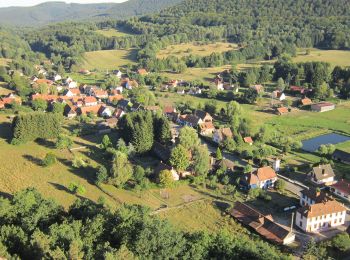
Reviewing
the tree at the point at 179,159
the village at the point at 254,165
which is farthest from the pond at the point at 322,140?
the tree at the point at 179,159

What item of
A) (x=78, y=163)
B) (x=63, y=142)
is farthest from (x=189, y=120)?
(x=78, y=163)

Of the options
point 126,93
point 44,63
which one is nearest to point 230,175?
point 126,93

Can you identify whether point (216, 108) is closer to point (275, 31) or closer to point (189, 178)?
point (189, 178)

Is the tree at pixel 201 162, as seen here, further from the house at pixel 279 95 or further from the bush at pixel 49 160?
the house at pixel 279 95

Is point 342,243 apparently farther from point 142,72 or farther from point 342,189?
point 142,72

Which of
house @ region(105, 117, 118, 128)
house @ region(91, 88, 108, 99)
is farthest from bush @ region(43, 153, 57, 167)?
house @ region(91, 88, 108, 99)

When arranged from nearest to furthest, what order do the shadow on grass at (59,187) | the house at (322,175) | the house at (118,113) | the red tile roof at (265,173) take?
the shadow on grass at (59,187) → the red tile roof at (265,173) → the house at (322,175) → the house at (118,113)

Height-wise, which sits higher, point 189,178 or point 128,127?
point 128,127
